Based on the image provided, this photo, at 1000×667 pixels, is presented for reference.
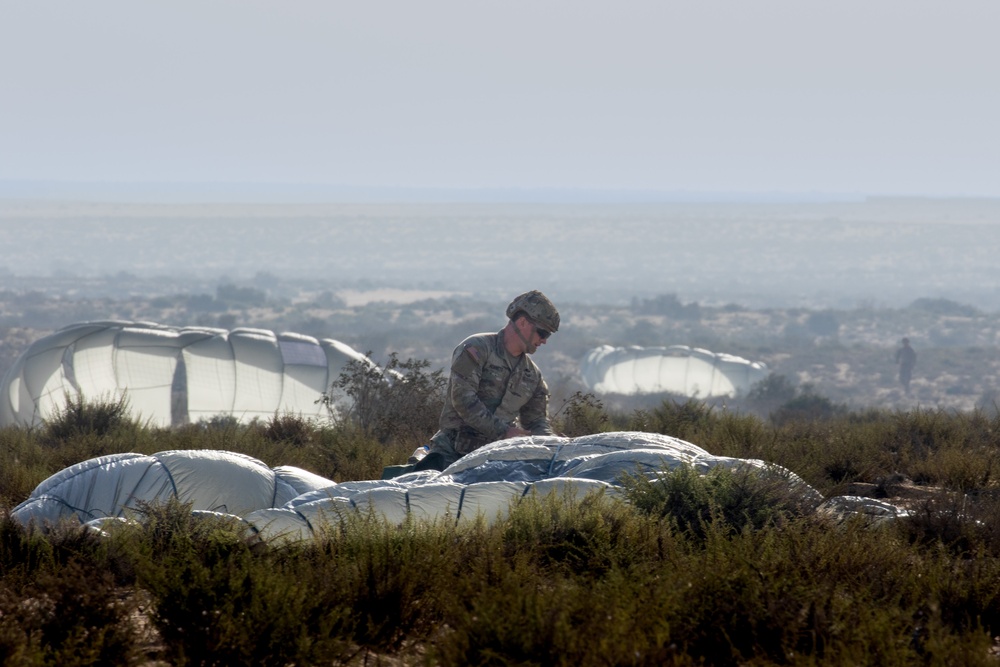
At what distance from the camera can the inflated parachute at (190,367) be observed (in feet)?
99.6

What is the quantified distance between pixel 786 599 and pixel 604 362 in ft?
243

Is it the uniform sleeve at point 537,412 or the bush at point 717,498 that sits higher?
the bush at point 717,498

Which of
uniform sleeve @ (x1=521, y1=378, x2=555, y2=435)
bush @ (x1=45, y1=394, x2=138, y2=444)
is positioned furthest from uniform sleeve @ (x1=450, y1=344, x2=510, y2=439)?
bush @ (x1=45, y1=394, x2=138, y2=444)

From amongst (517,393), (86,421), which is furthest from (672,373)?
(517,393)

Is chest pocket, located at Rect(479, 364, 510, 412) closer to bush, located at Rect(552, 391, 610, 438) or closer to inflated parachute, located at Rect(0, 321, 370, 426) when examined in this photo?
bush, located at Rect(552, 391, 610, 438)

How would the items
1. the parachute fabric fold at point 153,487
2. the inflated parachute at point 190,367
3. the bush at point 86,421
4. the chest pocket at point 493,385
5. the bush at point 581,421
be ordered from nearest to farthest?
the parachute fabric fold at point 153,487, the chest pocket at point 493,385, the bush at point 581,421, the bush at point 86,421, the inflated parachute at point 190,367

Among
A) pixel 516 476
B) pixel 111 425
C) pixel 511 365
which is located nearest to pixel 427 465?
pixel 511 365

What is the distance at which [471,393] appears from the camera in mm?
9398

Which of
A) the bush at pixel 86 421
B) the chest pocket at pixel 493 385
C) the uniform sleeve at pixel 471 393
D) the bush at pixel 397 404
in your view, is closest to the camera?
the uniform sleeve at pixel 471 393

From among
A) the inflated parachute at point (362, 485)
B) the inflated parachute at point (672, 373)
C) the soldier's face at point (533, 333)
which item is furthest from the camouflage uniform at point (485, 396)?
the inflated parachute at point (672, 373)

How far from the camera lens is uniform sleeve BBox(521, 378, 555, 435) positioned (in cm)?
982

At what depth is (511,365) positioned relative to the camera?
9.64m

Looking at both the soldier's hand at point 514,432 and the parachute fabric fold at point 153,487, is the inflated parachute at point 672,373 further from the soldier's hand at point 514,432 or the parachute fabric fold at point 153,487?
the parachute fabric fold at point 153,487

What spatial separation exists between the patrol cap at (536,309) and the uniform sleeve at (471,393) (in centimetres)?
44
